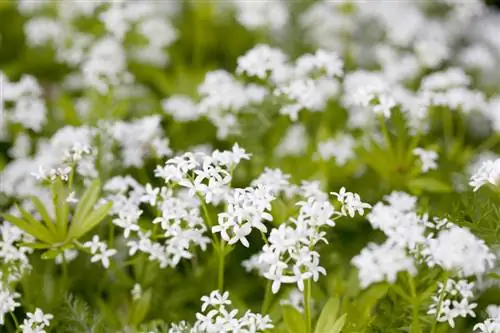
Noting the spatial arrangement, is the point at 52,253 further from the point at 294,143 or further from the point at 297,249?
the point at 294,143

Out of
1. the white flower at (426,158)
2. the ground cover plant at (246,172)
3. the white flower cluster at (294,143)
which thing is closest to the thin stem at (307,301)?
the ground cover plant at (246,172)

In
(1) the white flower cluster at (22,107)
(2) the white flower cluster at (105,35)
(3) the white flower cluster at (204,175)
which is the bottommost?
(3) the white flower cluster at (204,175)

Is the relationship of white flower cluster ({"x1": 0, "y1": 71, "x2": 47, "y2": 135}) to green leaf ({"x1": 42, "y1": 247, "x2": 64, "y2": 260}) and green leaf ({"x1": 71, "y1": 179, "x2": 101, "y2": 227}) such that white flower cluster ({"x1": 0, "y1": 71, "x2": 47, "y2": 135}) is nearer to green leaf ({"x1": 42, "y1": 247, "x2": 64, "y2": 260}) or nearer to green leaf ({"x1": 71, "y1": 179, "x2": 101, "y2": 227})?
green leaf ({"x1": 71, "y1": 179, "x2": 101, "y2": 227})

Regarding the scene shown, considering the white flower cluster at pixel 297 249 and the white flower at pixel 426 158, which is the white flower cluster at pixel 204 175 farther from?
the white flower at pixel 426 158

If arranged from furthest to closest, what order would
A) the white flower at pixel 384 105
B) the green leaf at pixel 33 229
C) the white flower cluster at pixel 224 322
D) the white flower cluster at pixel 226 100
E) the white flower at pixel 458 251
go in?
the white flower cluster at pixel 226 100 → the white flower at pixel 384 105 → the green leaf at pixel 33 229 → the white flower cluster at pixel 224 322 → the white flower at pixel 458 251

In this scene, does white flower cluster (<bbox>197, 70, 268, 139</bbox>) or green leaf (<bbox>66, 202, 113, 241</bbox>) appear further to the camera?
white flower cluster (<bbox>197, 70, 268, 139</bbox>)

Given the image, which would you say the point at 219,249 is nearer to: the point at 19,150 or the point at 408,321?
the point at 408,321

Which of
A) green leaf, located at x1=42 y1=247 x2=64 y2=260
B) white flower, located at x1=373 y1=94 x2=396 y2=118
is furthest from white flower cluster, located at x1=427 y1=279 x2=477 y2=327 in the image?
green leaf, located at x1=42 y1=247 x2=64 y2=260
